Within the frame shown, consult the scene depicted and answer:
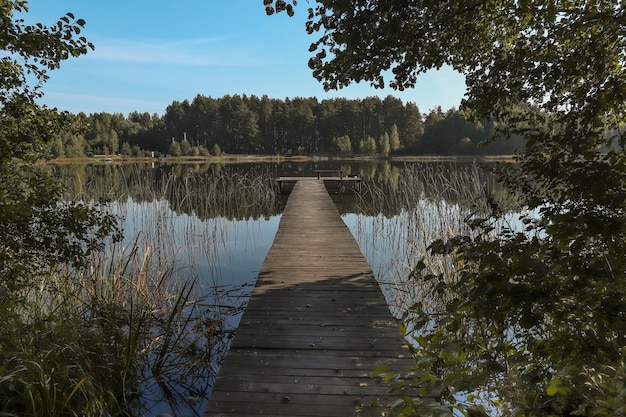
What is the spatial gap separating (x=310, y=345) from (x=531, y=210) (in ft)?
6.05

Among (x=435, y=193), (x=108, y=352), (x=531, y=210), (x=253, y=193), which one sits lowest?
(x=108, y=352)

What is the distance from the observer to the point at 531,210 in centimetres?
229

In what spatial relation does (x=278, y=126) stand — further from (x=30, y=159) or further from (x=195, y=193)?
(x=30, y=159)

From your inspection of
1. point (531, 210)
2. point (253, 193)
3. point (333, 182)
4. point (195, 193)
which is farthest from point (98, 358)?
point (333, 182)

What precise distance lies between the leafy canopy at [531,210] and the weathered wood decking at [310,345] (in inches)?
17.6

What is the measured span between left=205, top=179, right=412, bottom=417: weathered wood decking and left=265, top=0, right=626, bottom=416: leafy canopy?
17.6 inches

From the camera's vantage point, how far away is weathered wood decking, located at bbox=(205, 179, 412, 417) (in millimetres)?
2332

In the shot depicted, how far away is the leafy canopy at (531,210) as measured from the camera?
161 cm

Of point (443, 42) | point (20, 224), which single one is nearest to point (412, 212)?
point (443, 42)

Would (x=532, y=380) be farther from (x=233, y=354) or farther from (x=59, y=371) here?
(x=59, y=371)

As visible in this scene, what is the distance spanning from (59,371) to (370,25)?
2972mm

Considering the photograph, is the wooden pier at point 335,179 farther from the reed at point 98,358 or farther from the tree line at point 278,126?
the tree line at point 278,126

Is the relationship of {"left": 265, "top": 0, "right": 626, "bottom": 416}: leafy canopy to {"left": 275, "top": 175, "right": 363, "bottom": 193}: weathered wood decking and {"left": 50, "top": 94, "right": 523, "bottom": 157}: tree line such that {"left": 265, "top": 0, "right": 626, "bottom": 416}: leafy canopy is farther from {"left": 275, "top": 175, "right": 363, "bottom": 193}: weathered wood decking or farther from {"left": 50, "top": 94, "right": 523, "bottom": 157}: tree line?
{"left": 50, "top": 94, "right": 523, "bottom": 157}: tree line

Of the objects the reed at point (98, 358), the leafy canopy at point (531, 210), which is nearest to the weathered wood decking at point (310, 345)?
the leafy canopy at point (531, 210)
